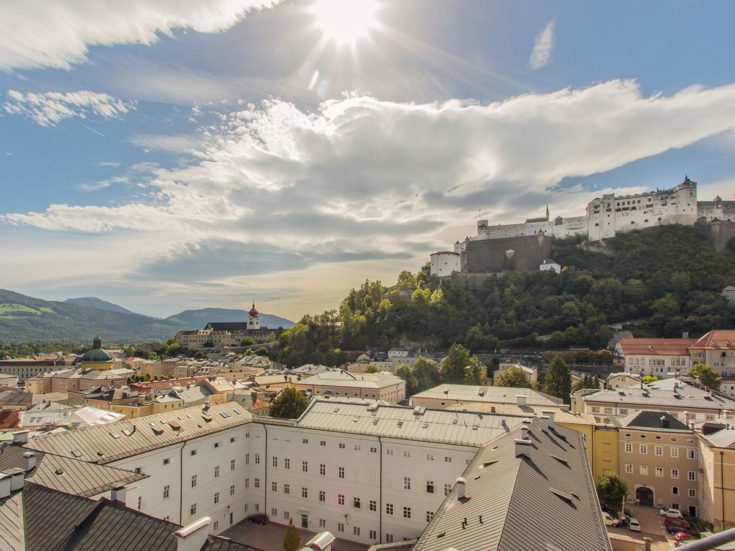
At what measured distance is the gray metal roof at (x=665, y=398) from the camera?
2928 cm

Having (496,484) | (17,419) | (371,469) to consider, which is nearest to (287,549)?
(371,469)

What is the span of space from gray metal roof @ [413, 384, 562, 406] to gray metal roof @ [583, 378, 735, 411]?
3201mm

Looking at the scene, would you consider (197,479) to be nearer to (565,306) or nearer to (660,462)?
(660,462)

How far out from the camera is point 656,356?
5403 centimetres

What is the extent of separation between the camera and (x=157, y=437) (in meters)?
17.9

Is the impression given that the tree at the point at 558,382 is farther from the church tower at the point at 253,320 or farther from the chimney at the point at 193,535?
the church tower at the point at 253,320

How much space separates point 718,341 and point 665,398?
27226 millimetres

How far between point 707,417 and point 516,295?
51.5 m

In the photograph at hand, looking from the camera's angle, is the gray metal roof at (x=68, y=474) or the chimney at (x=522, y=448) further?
the chimney at (x=522, y=448)

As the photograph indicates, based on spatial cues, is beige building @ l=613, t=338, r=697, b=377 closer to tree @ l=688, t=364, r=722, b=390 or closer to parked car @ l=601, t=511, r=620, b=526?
tree @ l=688, t=364, r=722, b=390

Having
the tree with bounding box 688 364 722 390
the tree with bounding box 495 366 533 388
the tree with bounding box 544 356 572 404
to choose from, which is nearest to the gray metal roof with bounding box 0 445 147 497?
the tree with bounding box 495 366 533 388

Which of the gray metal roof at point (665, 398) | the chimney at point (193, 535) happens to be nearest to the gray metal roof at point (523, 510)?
the chimney at point (193, 535)

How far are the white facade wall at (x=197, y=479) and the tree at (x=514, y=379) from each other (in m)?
30.5

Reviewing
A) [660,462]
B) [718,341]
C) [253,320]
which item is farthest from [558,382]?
[253,320]
